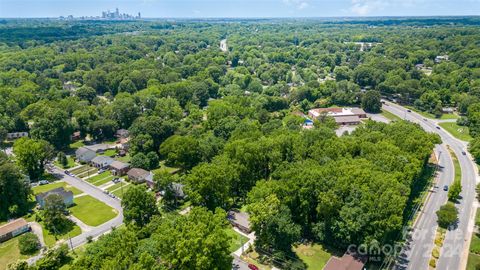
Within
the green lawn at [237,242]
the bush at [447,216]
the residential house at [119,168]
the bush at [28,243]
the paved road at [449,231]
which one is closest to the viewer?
the paved road at [449,231]

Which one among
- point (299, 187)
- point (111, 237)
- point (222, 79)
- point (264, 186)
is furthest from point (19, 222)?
point (222, 79)

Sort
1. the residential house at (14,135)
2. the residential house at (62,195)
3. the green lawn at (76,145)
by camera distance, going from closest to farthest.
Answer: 1. the residential house at (62,195)
2. the green lawn at (76,145)
3. the residential house at (14,135)

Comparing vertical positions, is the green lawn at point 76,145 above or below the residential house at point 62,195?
below

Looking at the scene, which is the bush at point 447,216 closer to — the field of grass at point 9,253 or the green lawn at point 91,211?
the green lawn at point 91,211

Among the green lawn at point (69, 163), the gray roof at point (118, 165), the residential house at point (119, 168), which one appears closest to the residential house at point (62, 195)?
the residential house at point (119, 168)

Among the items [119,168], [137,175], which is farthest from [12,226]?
[119,168]

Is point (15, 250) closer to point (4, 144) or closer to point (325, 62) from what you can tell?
point (4, 144)
